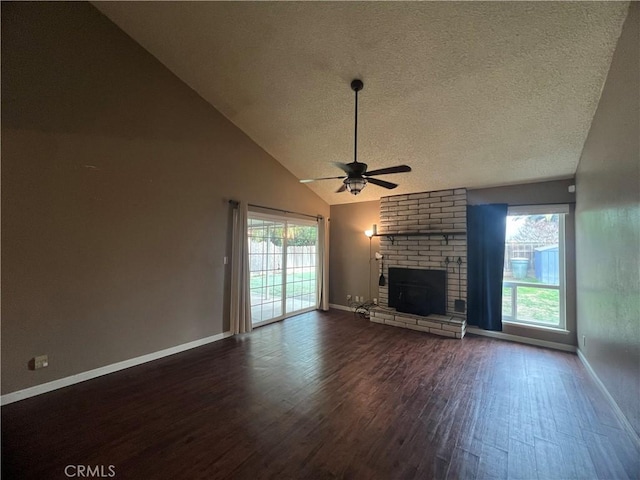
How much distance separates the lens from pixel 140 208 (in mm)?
3227

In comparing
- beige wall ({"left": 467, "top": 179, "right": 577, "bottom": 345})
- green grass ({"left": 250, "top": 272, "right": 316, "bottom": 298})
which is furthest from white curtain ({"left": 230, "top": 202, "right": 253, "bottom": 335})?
beige wall ({"left": 467, "top": 179, "right": 577, "bottom": 345})

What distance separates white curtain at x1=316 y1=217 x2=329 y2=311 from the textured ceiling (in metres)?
2.18

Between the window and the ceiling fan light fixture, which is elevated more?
the ceiling fan light fixture

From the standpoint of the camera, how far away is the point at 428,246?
4.98 metres

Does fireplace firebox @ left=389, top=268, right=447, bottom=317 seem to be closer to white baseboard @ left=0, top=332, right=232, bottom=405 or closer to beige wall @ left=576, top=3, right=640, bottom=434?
beige wall @ left=576, top=3, right=640, bottom=434

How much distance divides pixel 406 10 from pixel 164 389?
4229 mm

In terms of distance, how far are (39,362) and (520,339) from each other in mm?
6151

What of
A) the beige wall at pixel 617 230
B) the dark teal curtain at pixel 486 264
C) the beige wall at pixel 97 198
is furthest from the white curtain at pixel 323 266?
the beige wall at pixel 617 230

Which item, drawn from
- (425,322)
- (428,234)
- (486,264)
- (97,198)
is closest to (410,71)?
(428,234)

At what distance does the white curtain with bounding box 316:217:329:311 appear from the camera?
5.96 metres

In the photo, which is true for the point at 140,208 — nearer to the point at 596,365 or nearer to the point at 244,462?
the point at 244,462

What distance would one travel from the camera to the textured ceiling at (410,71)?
2.24 meters

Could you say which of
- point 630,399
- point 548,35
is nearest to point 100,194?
point 548,35
